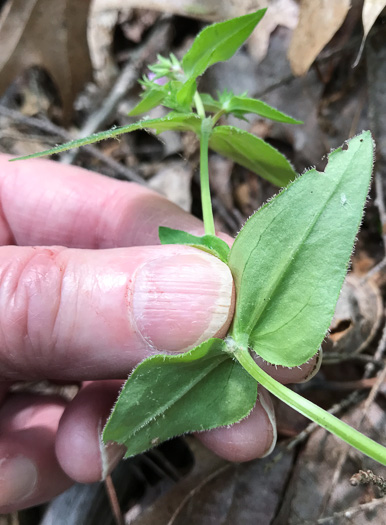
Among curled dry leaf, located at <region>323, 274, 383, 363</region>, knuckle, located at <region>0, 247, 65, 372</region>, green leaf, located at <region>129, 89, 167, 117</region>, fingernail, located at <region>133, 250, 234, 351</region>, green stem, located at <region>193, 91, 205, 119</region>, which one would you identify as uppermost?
green leaf, located at <region>129, 89, 167, 117</region>

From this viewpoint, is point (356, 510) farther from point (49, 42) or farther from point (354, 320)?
point (49, 42)

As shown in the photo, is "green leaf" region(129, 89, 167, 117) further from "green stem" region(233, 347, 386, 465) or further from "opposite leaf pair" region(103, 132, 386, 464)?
"green stem" region(233, 347, 386, 465)

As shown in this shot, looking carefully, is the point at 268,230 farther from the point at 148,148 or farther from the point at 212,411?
the point at 148,148

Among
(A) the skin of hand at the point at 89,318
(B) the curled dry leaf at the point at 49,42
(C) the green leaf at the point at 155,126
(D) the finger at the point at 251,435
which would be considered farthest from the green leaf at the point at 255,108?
(B) the curled dry leaf at the point at 49,42

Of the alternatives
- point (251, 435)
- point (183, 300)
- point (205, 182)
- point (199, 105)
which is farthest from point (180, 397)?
point (199, 105)

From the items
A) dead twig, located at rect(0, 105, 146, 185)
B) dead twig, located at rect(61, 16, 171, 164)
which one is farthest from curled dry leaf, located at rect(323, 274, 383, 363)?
dead twig, located at rect(61, 16, 171, 164)

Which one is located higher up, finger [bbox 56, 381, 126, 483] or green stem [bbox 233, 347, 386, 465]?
green stem [bbox 233, 347, 386, 465]

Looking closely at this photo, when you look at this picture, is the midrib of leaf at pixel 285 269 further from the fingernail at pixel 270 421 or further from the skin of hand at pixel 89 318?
the fingernail at pixel 270 421

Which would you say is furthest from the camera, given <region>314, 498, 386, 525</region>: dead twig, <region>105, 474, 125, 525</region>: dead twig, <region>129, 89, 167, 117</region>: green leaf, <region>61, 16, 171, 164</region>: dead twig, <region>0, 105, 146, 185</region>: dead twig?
<region>61, 16, 171, 164</region>: dead twig
